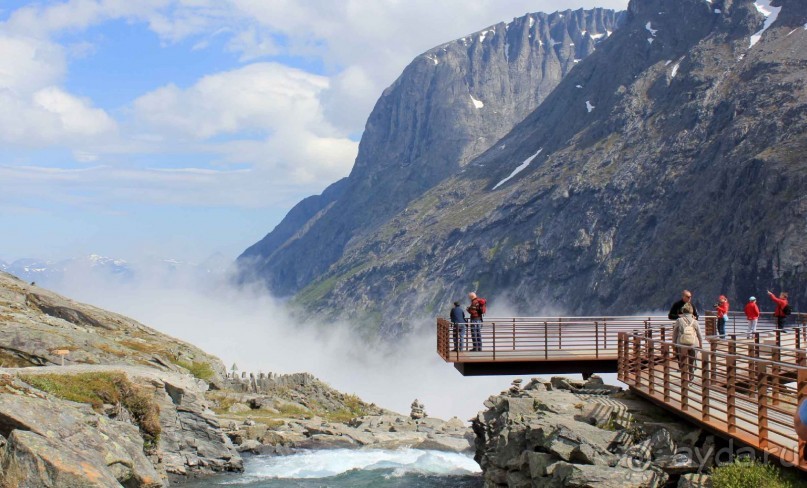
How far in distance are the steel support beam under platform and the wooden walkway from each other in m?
0.05

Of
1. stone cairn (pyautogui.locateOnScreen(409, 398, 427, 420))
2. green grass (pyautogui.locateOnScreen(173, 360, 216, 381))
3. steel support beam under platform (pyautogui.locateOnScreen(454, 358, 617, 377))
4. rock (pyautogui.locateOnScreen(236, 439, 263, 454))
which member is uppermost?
steel support beam under platform (pyautogui.locateOnScreen(454, 358, 617, 377))

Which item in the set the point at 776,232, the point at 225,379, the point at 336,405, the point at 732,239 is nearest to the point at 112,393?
the point at 225,379

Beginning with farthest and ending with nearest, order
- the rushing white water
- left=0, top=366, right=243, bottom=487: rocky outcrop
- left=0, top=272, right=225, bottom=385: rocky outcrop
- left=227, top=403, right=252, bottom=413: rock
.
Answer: left=227, top=403, right=252, bottom=413: rock → left=0, top=272, right=225, bottom=385: rocky outcrop → the rushing white water → left=0, top=366, right=243, bottom=487: rocky outcrop

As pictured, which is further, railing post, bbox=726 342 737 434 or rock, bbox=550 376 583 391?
rock, bbox=550 376 583 391

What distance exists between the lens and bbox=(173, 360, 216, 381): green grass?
6539 cm

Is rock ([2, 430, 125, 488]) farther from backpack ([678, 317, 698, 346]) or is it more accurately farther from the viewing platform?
backpack ([678, 317, 698, 346])

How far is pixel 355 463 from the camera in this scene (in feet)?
161

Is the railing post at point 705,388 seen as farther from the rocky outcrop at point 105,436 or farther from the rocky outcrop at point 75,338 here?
the rocky outcrop at point 75,338

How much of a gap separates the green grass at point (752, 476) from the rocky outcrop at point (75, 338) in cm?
3889

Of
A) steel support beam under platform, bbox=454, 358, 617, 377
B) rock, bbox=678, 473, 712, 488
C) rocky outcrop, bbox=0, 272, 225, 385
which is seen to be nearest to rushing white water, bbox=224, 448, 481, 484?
steel support beam under platform, bbox=454, 358, 617, 377

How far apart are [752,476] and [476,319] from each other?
20.4 meters

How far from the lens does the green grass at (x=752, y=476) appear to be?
19.2 metres

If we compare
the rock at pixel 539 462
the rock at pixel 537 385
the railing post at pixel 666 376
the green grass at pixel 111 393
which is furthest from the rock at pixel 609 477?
the green grass at pixel 111 393

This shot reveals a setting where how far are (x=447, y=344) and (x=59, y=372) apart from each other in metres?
18.5
